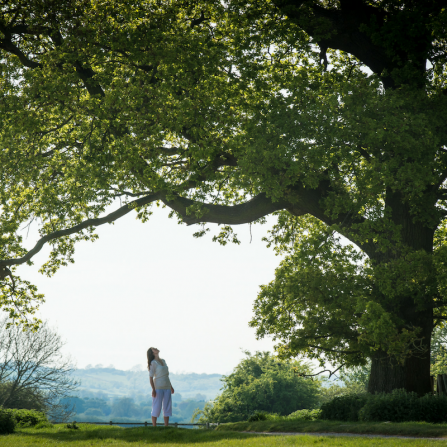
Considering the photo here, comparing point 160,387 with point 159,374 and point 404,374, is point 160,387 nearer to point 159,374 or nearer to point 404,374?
point 159,374

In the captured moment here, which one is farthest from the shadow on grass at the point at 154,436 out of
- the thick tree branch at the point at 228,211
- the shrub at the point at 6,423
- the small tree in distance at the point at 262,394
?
the small tree in distance at the point at 262,394

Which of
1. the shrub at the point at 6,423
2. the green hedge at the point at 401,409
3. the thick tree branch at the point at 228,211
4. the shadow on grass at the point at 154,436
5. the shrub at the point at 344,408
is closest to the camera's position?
the shadow on grass at the point at 154,436

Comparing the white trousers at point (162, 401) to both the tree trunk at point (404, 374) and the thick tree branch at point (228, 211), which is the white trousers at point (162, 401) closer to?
the thick tree branch at point (228, 211)

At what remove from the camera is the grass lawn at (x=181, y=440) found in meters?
8.37

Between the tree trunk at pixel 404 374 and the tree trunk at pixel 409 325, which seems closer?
the tree trunk at pixel 409 325

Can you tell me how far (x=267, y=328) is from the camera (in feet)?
50.7

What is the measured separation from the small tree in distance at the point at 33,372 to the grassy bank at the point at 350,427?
73.9 ft

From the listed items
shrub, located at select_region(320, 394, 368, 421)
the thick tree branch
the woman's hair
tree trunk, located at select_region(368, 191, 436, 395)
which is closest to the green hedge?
shrub, located at select_region(320, 394, 368, 421)

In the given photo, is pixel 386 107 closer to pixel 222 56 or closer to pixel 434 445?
pixel 222 56

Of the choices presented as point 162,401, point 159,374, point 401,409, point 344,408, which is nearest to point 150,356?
point 159,374

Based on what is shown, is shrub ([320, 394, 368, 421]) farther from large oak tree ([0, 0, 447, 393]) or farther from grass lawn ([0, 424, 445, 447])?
grass lawn ([0, 424, 445, 447])

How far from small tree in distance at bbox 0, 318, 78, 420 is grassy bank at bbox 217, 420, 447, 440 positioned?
22.5 m

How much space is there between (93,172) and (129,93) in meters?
2.57

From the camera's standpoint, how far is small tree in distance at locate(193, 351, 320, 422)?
25.8 meters
